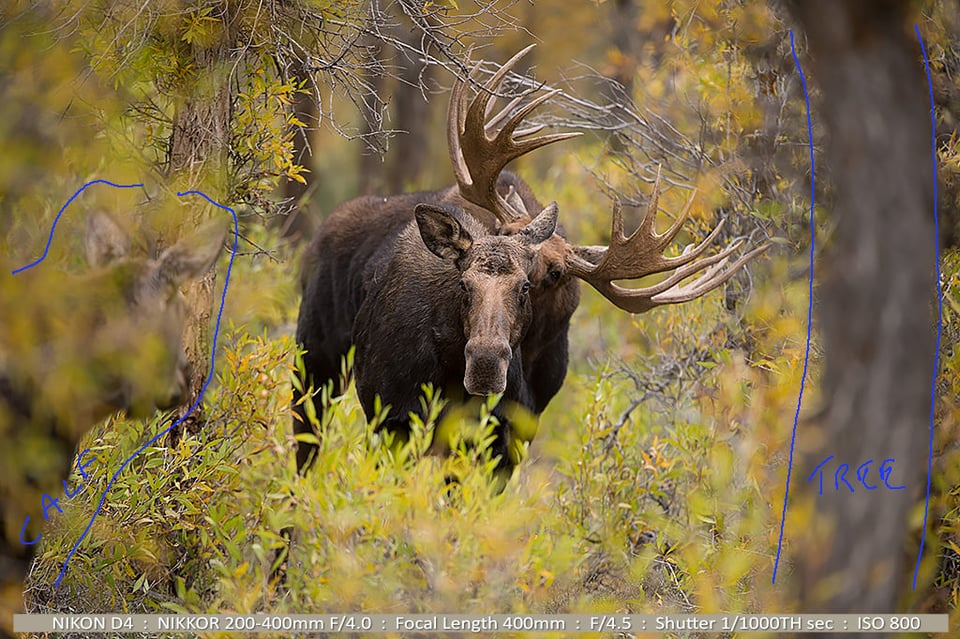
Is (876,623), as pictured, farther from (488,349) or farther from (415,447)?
(488,349)

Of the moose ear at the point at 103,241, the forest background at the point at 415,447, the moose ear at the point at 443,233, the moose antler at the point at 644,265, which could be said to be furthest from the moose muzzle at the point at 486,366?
the moose ear at the point at 103,241

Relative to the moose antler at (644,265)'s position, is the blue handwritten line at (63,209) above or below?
above

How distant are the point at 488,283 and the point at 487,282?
0.01 metres

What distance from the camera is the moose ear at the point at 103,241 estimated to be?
444cm

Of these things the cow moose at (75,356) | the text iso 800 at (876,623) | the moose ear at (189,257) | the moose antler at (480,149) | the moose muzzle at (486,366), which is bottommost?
the text iso 800 at (876,623)

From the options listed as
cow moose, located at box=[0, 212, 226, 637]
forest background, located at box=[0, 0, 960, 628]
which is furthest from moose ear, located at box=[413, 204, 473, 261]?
cow moose, located at box=[0, 212, 226, 637]

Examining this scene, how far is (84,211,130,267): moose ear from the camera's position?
4.44 meters

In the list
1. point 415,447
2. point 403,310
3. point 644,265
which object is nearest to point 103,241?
point 415,447

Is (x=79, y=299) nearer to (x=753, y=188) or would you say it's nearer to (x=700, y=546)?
(x=700, y=546)

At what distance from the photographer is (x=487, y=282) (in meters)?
6.83

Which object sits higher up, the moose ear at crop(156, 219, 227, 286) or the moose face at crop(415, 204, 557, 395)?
the moose ear at crop(156, 219, 227, 286)

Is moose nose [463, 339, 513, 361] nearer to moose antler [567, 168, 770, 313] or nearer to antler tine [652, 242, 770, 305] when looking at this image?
moose antler [567, 168, 770, 313]

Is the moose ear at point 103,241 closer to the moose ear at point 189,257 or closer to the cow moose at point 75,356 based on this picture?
the cow moose at point 75,356

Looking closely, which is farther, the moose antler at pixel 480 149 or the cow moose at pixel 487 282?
the moose antler at pixel 480 149
